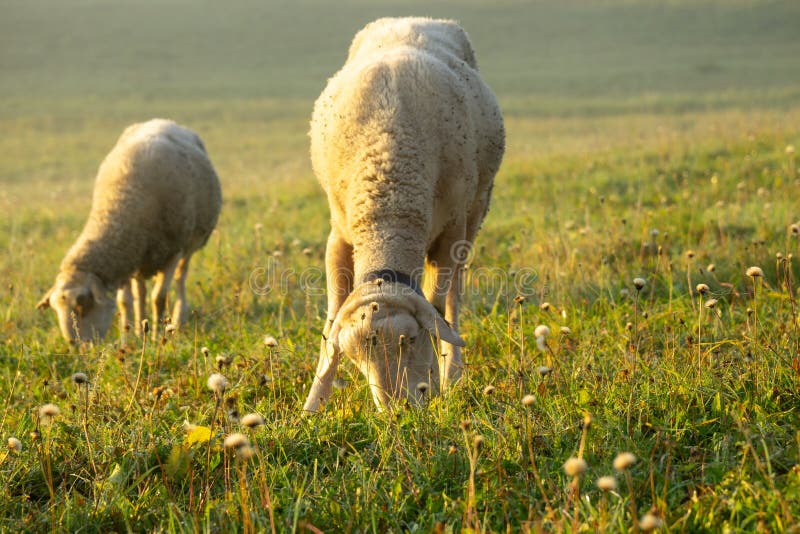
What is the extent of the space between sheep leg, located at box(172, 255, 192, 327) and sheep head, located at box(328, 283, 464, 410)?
3.99 meters

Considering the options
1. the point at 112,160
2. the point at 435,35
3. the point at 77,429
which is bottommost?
the point at 77,429

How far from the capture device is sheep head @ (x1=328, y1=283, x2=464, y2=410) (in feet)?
11.6

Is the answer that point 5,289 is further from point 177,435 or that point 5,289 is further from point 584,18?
point 584,18

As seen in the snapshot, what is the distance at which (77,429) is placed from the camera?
374 cm

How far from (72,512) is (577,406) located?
2065 mm

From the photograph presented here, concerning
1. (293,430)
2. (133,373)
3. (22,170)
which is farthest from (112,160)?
(22,170)

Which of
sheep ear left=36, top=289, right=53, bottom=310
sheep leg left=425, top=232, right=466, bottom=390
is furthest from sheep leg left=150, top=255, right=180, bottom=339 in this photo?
sheep leg left=425, top=232, right=466, bottom=390

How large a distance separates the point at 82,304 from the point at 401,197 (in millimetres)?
3547

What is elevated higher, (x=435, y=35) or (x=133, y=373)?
(x=435, y=35)

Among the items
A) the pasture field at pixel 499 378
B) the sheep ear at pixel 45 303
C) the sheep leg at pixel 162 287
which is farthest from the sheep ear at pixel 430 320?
the sheep leg at pixel 162 287

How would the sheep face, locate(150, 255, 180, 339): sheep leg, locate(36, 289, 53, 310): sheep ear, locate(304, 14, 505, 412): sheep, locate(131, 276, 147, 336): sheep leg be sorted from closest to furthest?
the sheep face < locate(304, 14, 505, 412): sheep < locate(36, 289, 53, 310): sheep ear < locate(150, 255, 180, 339): sheep leg < locate(131, 276, 147, 336): sheep leg

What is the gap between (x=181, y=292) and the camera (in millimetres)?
7645

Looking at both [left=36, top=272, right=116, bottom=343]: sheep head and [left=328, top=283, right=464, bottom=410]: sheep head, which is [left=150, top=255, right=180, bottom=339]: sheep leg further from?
[left=328, top=283, right=464, bottom=410]: sheep head

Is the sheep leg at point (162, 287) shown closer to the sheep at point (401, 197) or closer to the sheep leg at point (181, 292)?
the sheep leg at point (181, 292)
